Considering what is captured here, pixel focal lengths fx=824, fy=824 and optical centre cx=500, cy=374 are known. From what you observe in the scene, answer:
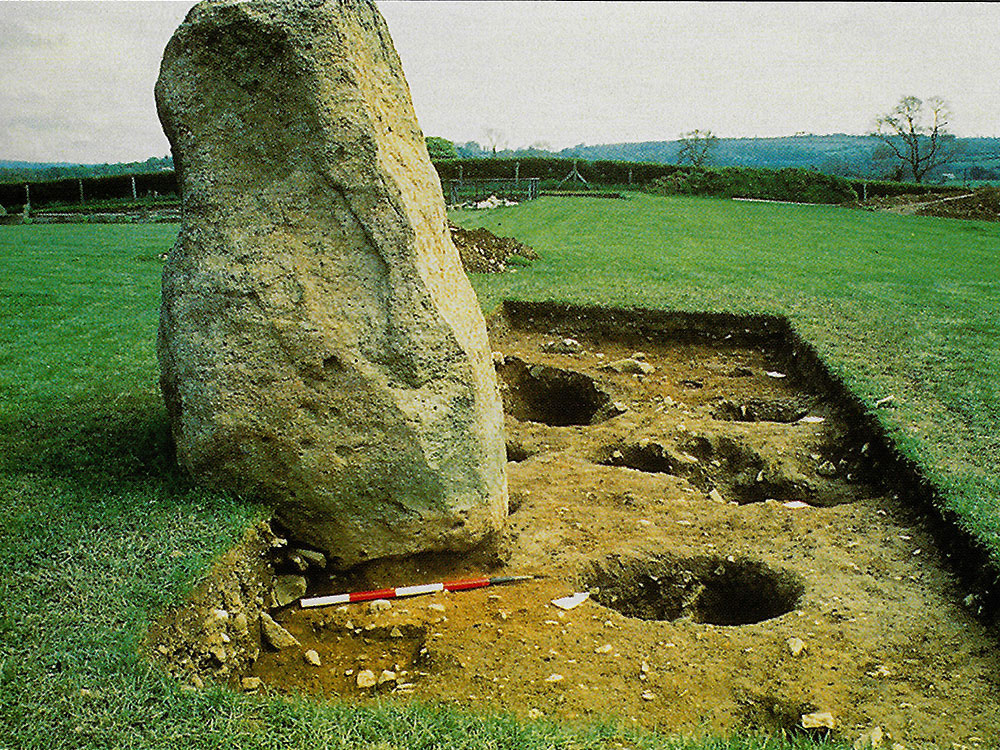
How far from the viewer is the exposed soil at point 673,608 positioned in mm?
3441

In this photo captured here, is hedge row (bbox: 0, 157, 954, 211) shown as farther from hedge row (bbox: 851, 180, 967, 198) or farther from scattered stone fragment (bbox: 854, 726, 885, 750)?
scattered stone fragment (bbox: 854, 726, 885, 750)

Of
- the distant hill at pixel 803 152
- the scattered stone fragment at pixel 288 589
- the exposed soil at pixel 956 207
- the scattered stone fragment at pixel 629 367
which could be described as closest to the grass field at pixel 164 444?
the scattered stone fragment at pixel 288 589

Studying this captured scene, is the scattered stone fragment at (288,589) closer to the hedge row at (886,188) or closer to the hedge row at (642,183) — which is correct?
the hedge row at (642,183)

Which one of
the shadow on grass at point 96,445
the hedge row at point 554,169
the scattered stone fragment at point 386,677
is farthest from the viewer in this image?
the hedge row at point 554,169

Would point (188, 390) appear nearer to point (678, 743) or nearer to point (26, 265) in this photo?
point (678, 743)

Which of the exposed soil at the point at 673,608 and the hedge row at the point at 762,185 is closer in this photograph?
the exposed soil at the point at 673,608

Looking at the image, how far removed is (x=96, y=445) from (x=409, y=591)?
220 cm

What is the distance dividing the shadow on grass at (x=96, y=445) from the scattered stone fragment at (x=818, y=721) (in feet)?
10.5

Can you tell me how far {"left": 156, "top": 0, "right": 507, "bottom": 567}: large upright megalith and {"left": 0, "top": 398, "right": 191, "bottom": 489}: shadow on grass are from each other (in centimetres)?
51

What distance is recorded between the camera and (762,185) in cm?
3375

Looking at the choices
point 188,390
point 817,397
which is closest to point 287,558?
point 188,390

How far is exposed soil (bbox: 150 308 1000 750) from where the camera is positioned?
3441 millimetres

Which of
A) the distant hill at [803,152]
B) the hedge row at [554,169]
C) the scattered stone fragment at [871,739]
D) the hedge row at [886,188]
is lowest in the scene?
the scattered stone fragment at [871,739]

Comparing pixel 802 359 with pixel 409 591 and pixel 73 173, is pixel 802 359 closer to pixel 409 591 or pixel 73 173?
pixel 409 591
